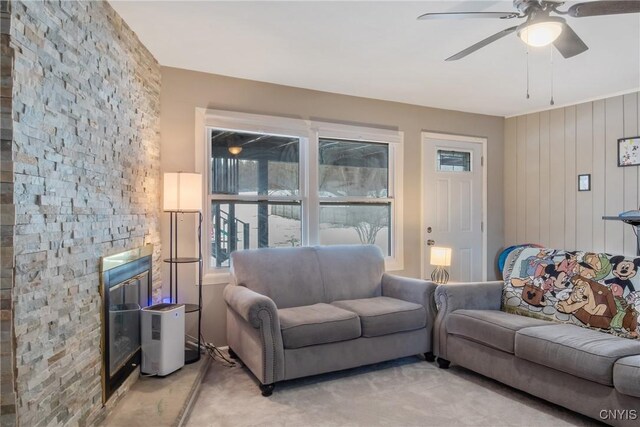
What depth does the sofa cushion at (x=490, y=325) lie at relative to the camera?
2768 millimetres

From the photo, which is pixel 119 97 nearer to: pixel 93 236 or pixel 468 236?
pixel 93 236

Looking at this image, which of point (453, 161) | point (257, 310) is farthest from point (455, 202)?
point (257, 310)

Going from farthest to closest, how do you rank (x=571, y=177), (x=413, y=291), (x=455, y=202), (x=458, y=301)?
(x=455, y=202) → (x=571, y=177) → (x=413, y=291) → (x=458, y=301)

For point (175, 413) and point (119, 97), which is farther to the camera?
point (119, 97)

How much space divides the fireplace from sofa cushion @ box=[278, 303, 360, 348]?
0.99 meters

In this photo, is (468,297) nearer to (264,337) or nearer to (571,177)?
(264,337)

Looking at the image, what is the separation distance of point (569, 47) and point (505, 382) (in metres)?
2.15

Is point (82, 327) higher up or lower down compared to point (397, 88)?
lower down

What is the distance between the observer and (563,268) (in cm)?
312

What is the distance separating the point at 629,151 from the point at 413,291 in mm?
2717

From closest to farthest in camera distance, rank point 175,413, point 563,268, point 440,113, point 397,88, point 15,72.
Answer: point 15,72
point 175,413
point 563,268
point 397,88
point 440,113

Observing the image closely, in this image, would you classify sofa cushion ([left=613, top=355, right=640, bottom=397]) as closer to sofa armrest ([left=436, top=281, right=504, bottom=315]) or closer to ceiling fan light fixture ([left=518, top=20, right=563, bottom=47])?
sofa armrest ([left=436, top=281, right=504, bottom=315])

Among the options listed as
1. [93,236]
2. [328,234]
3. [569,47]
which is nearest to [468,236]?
[328,234]

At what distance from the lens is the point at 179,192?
3.14 meters
